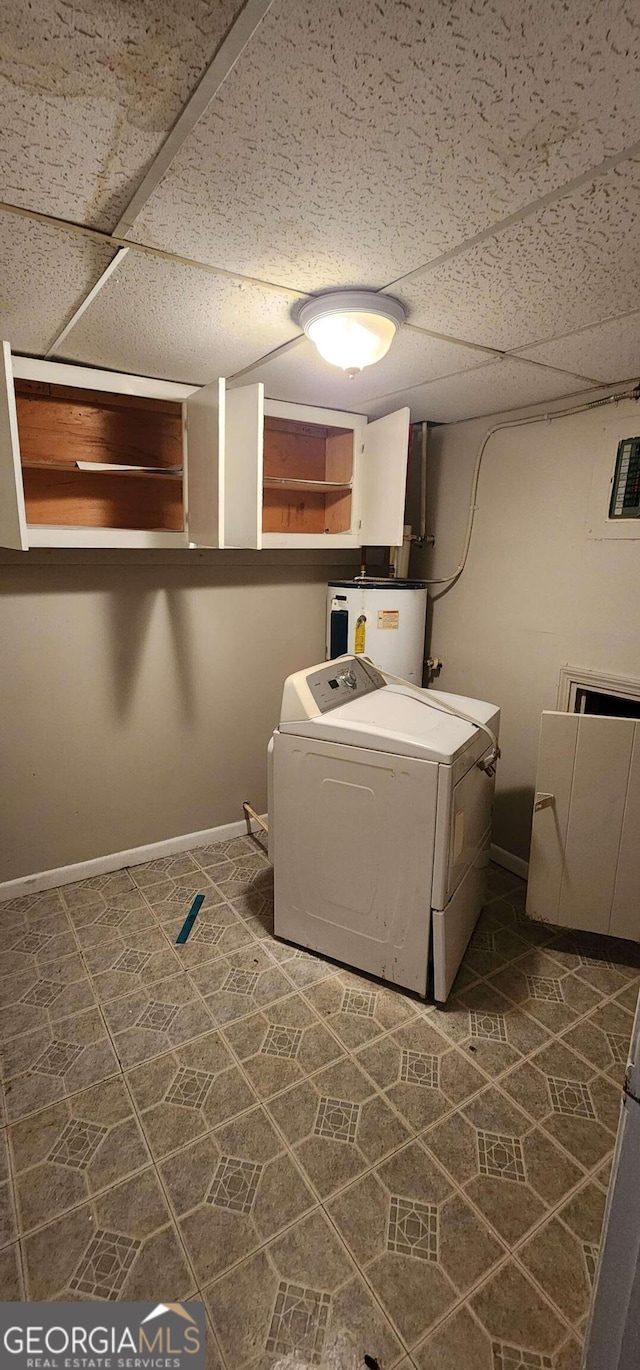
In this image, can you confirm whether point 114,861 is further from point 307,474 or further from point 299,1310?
point 307,474

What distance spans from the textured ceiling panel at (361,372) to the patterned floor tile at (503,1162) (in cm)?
222

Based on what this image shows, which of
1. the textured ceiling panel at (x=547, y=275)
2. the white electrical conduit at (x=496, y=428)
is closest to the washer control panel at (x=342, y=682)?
the white electrical conduit at (x=496, y=428)

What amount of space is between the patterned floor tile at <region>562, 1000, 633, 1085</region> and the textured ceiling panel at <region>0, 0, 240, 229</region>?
7.84ft

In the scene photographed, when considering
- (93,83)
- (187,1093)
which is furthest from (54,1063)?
(93,83)

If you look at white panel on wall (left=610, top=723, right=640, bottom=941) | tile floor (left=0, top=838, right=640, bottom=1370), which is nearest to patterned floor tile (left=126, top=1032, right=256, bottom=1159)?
tile floor (left=0, top=838, right=640, bottom=1370)

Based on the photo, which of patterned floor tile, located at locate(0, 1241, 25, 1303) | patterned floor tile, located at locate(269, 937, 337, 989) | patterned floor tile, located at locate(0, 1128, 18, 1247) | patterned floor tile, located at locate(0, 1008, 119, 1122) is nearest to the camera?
patterned floor tile, located at locate(0, 1241, 25, 1303)

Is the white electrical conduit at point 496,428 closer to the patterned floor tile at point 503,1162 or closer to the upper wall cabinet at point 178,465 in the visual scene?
the upper wall cabinet at point 178,465

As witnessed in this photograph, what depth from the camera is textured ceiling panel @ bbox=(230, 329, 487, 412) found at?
176 centimetres

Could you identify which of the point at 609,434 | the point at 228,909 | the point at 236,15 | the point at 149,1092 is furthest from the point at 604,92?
the point at 228,909

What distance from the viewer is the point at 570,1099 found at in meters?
1.57

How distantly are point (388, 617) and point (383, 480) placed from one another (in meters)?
0.61

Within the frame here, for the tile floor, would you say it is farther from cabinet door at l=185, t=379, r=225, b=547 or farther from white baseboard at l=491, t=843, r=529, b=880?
cabinet door at l=185, t=379, r=225, b=547

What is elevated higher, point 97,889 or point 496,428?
point 496,428

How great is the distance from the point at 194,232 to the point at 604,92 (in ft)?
2.43
